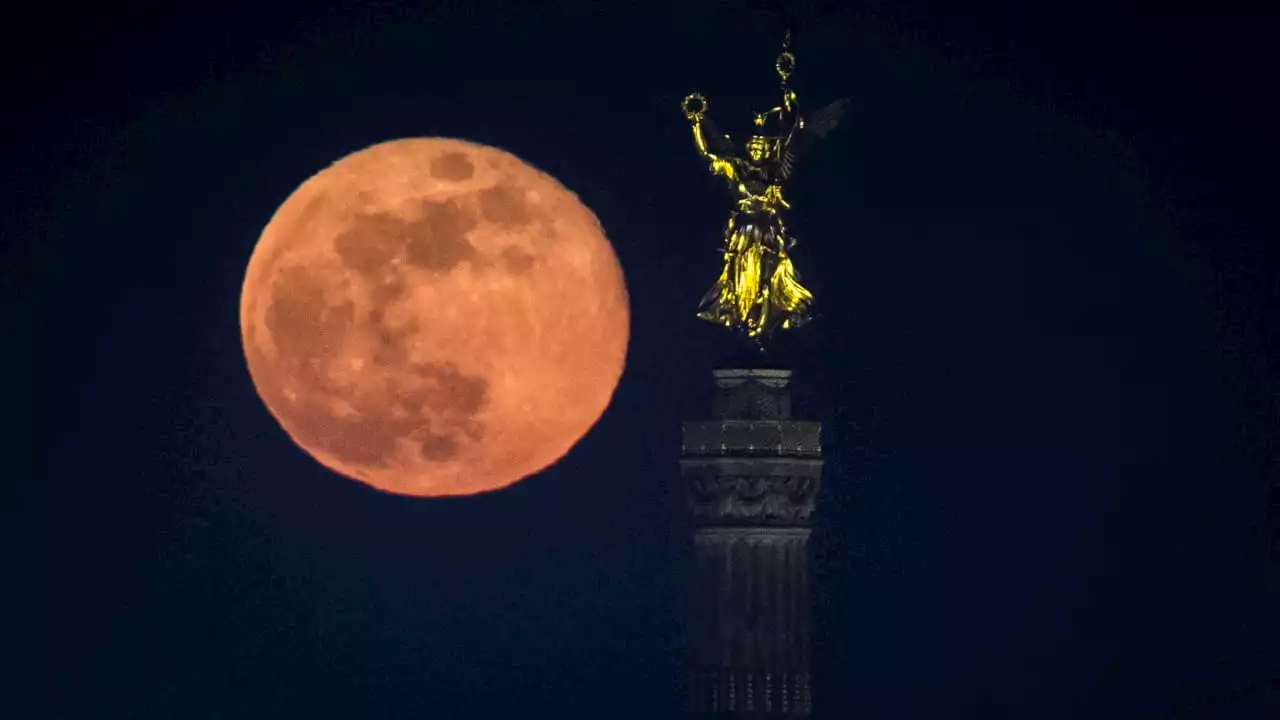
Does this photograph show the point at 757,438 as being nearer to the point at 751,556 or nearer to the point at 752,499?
the point at 752,499

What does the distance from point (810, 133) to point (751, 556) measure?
4.76 metres

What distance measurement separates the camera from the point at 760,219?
33.6 meters

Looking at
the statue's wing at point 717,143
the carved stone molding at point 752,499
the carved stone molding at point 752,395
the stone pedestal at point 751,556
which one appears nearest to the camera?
the stone pedestal at point 751,556

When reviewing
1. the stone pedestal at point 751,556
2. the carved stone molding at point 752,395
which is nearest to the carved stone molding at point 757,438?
the stone pedestal at point 751,556

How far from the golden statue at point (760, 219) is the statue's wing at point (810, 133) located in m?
0.01

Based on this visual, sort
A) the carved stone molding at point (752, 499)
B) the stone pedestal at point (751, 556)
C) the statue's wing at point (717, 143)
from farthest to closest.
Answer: the statue's wing at point (717, 143) < the carved stone molding at point (752, 499) < the stone pedestal at point (751, 556)

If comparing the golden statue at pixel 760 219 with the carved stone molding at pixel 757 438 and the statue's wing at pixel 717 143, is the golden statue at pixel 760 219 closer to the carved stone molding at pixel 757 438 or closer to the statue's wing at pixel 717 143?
the statue's wing at pixel 717 143

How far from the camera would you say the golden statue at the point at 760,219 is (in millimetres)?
33562

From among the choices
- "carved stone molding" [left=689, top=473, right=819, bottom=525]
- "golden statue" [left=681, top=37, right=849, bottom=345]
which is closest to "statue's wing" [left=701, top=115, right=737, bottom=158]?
"golden statue" [left=681, top=37, right=849, bottom=345]

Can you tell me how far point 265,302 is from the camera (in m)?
43.0

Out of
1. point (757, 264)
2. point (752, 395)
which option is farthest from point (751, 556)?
point (757, 264)

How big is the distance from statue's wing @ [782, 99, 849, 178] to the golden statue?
1 cm

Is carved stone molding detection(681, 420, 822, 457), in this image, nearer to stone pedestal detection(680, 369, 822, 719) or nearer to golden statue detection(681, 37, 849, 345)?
stone pedestal detection(680, 369, 822, 719)

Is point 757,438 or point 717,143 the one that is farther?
point 717,143
